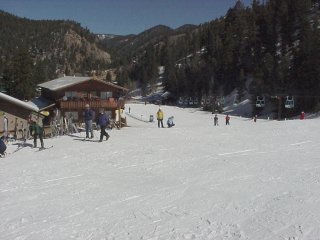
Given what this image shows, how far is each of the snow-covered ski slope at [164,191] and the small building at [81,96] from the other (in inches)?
1075

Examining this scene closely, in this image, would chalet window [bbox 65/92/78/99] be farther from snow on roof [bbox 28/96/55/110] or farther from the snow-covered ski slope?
the snow-covered ski slope

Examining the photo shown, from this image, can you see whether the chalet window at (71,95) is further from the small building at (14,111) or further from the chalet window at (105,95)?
the small building at (14,111)

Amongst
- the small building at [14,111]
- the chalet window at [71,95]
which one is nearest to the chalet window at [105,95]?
the chalet window at [71,95]

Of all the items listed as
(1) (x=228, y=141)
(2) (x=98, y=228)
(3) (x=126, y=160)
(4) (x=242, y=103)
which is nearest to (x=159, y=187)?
(2) (x=98, y=228)

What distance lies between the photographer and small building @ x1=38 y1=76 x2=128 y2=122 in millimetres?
46281

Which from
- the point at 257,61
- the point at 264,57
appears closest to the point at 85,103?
the point at 264,57

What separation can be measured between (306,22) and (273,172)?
70691mm

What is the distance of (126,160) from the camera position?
51.4 ft

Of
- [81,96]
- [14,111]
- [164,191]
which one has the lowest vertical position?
[164,191]

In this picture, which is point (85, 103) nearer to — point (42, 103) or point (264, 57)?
point (42, 103)

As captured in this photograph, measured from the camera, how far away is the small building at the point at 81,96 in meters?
46.3

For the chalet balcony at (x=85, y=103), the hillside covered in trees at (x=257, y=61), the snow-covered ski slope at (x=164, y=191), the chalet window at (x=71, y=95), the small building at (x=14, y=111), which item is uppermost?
the hillside covered in trees at (x=257, y=61)

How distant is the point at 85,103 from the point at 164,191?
3703 cm

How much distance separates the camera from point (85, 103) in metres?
46.6
